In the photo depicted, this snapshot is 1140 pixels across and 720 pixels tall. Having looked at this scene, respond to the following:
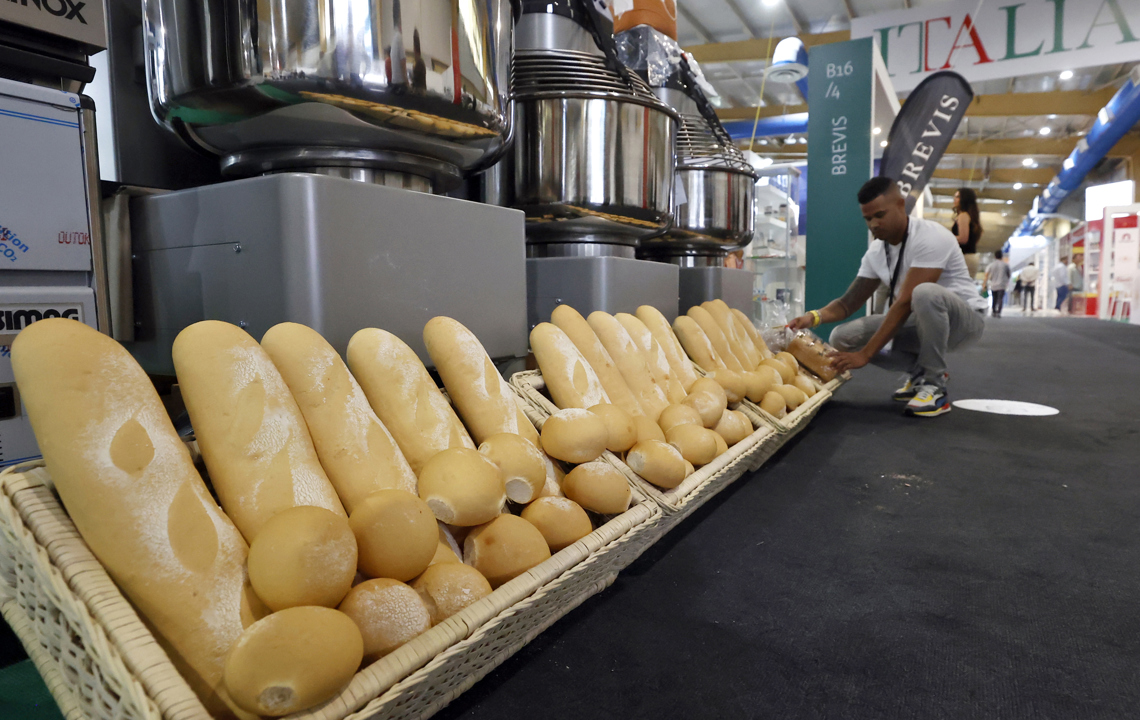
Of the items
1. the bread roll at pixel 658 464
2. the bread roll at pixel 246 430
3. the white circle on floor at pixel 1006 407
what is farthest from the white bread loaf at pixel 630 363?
the white circle on floor at pixel 1006 407

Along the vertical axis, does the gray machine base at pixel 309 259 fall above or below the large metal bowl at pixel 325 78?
below

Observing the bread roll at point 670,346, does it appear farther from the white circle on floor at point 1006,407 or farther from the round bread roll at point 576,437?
the white circle on floor at point 1006,407

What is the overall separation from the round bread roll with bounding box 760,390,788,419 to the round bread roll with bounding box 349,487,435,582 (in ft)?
3.34

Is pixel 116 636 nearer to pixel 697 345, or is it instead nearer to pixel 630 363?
pixel 630 363

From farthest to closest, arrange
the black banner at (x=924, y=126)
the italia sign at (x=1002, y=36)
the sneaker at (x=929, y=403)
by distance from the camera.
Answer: the italia sign at (x=1002, y=36) < the black banner at (x=924, y=126) < the sneaker at (x=929, y=403)

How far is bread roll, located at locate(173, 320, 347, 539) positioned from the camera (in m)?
0.61

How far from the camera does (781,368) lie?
1.79 m

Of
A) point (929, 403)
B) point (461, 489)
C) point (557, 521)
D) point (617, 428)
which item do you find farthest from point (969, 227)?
point (461, 489)

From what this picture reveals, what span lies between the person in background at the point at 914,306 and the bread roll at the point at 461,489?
1894 mm

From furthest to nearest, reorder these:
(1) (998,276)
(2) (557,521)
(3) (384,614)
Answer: (1) (998,276), (2) (557,521), (3) (384,614)

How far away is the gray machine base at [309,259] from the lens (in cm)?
84

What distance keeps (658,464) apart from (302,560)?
1.76ft

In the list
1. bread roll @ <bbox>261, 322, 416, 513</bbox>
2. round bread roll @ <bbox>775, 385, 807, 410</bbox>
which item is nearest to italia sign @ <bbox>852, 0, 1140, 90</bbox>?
round bread roll @ <bbox>775, 385, 807, 410</bbox>

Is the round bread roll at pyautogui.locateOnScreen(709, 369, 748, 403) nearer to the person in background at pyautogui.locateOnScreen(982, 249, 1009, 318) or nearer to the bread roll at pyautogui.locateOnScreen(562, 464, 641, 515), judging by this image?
the bread roll at pyautogui.locateOnScreen(562, 464, 641, 515)
